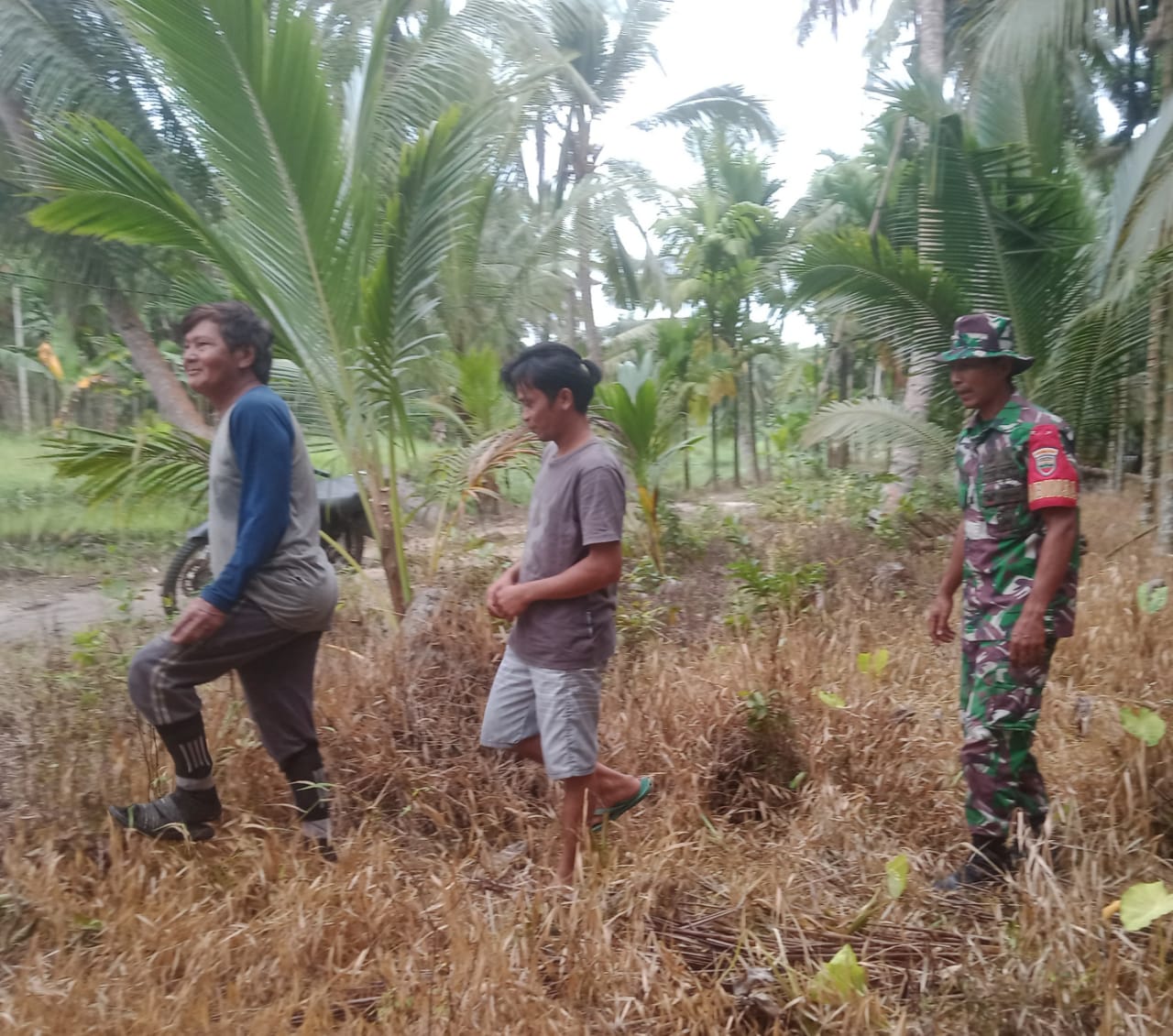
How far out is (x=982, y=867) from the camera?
2602 mm

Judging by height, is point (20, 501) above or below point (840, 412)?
below

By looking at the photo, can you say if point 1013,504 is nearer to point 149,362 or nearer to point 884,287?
point 884,287

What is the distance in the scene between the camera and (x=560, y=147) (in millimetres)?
17609

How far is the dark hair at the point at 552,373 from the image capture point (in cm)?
252

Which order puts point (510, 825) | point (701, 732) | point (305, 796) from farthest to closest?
point (701, 732), point (510, 825), point (305, 796)

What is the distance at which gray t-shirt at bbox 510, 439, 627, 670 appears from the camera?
247 centimetres

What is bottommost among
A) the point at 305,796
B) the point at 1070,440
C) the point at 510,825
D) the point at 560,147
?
the point at 510,825

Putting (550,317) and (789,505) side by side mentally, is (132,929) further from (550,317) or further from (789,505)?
(550,317)

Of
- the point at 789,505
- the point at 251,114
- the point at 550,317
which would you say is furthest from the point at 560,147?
the point at 251,114

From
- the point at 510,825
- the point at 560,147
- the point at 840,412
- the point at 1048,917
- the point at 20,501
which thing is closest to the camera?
the point at 1048,917

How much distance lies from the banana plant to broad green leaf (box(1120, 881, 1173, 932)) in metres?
4.80

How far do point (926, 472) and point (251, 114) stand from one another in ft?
24.8

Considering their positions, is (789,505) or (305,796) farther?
(789,505)

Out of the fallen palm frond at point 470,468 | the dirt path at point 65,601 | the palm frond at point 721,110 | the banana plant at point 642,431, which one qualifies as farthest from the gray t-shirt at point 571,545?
Answer: the palm frond at point 721,110
